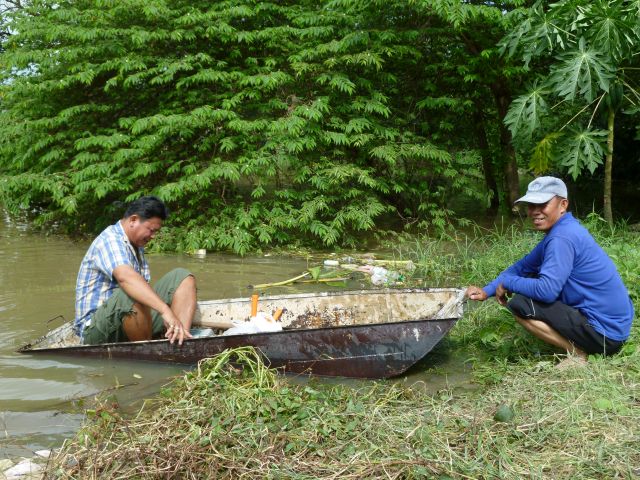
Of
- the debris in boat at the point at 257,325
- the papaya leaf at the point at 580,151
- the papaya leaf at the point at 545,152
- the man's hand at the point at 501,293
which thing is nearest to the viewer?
the man's hand at the point at 501,293

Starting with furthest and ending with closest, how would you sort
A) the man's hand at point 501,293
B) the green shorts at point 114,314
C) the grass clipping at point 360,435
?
1. the green shorts at point 114,314
2. the man's hand at point 501,293
3. the grass clipping at point 360,435

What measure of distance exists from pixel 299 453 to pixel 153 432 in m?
0.83

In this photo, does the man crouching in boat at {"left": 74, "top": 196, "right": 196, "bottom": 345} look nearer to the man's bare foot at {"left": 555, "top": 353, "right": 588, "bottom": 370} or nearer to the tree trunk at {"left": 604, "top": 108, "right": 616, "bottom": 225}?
the man's bare foot at {"left": 555, "top": 353, "right": 588, "bottom": 370}

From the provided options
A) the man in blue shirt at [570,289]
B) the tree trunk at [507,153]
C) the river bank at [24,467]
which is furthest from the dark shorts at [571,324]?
the tree trunk at [507,153]

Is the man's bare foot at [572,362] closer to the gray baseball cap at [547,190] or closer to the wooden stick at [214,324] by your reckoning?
the gray baseball cap at [547,190]

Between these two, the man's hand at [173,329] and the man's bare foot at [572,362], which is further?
the man's hand at [173,329]

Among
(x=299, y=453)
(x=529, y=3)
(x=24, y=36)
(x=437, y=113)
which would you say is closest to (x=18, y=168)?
(x=24, y=36)

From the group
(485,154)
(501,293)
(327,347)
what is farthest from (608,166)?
(327,347)

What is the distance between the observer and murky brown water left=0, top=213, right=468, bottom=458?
427 centimetres

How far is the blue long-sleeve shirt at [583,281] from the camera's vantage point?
4168mm

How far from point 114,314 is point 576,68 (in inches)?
227

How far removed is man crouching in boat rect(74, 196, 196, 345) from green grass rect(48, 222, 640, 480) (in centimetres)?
70

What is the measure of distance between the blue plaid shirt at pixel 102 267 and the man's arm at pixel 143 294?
0.08 m

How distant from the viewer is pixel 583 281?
4234mm
